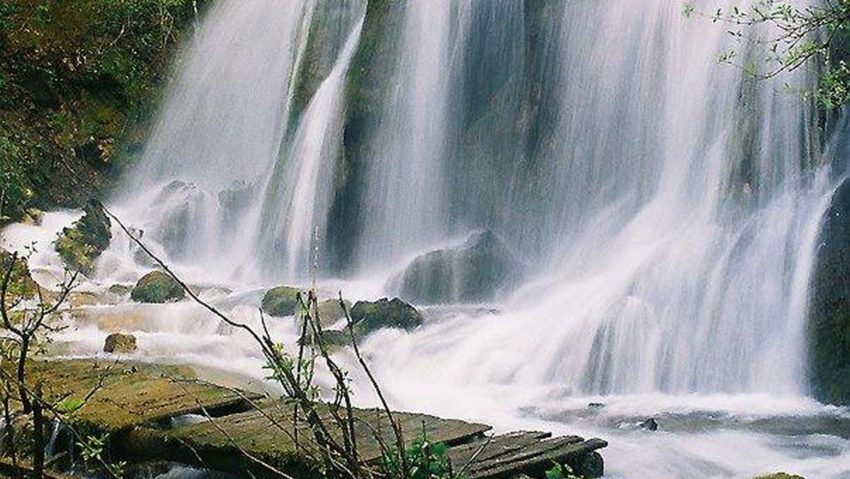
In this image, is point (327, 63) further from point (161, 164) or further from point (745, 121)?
point (745, 121)

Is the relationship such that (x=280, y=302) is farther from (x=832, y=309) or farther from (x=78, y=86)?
(x=78, y=86)

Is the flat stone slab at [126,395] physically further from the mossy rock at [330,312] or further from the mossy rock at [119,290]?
the mossy rock at [119,290]

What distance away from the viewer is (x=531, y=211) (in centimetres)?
1581

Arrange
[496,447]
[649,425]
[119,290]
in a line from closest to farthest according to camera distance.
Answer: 1. [496,447]
2. [649,425]
3. [119,290]

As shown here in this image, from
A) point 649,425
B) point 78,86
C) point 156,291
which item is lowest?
point 649,425

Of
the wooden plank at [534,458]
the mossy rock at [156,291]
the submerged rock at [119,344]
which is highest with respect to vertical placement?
the mossy rock at [156,291]

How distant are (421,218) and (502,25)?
11.4 ft

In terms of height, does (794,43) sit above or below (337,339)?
above

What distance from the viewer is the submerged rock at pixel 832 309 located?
9.46 meters

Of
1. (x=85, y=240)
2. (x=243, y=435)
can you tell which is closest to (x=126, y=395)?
(x=243, y=435)

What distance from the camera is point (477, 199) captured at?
16.7m

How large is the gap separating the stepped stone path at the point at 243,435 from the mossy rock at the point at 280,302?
5093 mm

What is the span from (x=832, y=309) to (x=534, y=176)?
22.0 ft

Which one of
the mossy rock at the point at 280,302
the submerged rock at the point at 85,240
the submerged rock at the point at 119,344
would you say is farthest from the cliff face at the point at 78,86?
the submerged rock at the point at 119,344
